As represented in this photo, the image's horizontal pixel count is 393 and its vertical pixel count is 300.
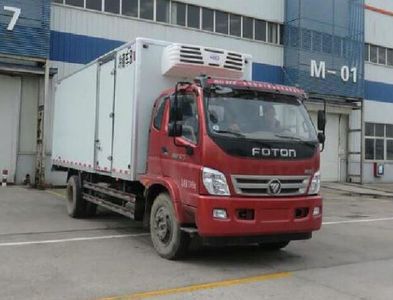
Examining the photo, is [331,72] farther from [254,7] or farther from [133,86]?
[133,86]

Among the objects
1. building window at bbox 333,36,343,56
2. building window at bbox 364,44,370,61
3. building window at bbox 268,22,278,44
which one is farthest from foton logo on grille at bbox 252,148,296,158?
building window at bbox 364,44,370,61

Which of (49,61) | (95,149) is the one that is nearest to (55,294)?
(95,149)

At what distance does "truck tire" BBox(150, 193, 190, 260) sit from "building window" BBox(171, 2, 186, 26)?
51.5 ft

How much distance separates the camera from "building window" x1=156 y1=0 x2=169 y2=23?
22.9m

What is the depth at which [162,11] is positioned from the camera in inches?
904

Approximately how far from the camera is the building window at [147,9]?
73.7 feet

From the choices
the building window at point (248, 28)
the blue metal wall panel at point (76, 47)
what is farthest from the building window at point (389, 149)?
the blue metal wall panel at point (76, 47)

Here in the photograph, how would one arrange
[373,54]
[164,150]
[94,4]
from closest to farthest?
[164,150], [94,4], [373,54]

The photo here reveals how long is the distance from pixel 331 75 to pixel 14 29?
15.3 meters

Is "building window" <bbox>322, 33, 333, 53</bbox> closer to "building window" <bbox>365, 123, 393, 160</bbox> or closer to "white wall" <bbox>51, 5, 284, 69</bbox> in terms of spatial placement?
"white wall" <bbox>51, 5, 284, 69</bbox>

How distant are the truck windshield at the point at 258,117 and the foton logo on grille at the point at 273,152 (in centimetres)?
19

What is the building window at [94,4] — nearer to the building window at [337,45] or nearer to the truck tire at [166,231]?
the building window at [337,45]

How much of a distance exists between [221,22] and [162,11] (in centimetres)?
306

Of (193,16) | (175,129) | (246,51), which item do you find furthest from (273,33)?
(175,129)
